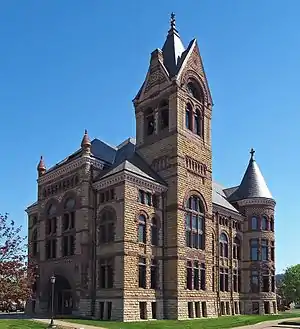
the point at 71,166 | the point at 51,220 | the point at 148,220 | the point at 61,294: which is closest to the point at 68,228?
the point at 51,220

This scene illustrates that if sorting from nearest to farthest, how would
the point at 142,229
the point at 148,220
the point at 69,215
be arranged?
the point at 142,229 < the point at 148,220 < the point at 69,215

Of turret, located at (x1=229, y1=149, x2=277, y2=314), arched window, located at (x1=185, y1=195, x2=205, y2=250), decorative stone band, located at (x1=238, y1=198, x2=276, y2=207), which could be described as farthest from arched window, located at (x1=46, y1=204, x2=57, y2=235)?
decorative stone band, located at (x1=238, y1=198, x2=276, y2=207)

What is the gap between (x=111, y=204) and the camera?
161ft

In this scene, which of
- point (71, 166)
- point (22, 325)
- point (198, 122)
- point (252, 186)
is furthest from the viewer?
point (252, 186)

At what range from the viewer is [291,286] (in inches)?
3861

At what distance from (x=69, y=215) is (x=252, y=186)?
98.0 ft

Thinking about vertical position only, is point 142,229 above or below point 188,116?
below

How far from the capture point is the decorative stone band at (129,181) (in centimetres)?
4838

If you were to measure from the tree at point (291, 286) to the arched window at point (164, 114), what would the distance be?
185 feet

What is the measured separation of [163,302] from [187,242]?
6789mm

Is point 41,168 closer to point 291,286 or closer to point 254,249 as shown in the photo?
point 254,249

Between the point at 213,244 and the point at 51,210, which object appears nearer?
the point at 51,210

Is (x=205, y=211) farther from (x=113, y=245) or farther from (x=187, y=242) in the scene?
(x=113, y=245)

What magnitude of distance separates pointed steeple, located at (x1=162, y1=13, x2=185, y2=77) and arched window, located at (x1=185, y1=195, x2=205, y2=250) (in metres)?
14.6
